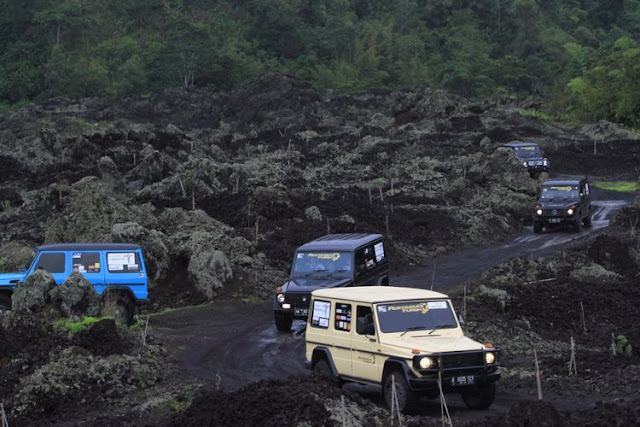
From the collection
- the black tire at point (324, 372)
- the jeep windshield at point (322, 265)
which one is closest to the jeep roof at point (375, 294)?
the black tire at point (324, 372)

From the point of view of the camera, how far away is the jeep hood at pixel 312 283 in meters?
23.0

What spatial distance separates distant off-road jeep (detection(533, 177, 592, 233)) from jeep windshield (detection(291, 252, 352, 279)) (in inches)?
738

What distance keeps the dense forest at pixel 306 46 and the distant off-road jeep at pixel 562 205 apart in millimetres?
50451

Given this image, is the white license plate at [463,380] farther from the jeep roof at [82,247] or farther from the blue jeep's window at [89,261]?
the blue jeep's window at [89,261]

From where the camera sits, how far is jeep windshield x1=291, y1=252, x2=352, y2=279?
2355 cm

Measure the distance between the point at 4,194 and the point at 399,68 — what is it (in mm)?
87701

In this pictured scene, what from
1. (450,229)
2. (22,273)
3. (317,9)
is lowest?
(450,229)

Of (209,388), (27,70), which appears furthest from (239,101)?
(209,388)

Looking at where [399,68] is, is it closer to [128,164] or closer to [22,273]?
[128,164]

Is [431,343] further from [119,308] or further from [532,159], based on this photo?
[532,159]

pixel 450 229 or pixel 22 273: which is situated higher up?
pixel 22 273

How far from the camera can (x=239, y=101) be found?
9869 centimetres

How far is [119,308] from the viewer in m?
24.9

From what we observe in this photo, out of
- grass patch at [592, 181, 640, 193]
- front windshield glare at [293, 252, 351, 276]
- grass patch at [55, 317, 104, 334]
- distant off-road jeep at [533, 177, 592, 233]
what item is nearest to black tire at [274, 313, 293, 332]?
front windshield glare at [293, 252, 351, 276]
